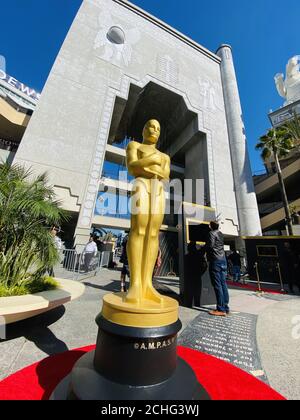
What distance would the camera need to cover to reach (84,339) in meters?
2.91

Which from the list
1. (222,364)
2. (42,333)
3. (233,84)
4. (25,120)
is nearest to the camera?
(222,364)

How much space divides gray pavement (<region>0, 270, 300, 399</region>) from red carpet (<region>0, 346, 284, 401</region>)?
0.22 metres

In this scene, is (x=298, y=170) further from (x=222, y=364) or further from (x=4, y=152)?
(x=4, y=152)

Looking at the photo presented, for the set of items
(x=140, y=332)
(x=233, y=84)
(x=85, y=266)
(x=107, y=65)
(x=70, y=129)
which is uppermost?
(x=233, y=84)

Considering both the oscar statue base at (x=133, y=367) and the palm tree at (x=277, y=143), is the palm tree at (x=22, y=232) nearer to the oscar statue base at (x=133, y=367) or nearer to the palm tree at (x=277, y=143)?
the oscar statue base at (x=133, y=367)

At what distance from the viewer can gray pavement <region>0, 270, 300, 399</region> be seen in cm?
215

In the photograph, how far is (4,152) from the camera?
47.1ft

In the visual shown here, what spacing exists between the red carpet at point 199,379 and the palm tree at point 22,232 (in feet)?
6.98

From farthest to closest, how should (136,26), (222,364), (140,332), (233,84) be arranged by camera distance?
1. (233,84)
2. (136,26)
3. (222,364)
4. (140,332)

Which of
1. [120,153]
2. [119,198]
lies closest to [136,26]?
[120,153]

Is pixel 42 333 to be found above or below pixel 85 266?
below

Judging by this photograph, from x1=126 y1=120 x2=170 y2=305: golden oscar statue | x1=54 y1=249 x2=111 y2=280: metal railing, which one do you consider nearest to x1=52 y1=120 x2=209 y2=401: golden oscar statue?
x1=126 y1=120 x2=170 y2=305: golden oscar statue

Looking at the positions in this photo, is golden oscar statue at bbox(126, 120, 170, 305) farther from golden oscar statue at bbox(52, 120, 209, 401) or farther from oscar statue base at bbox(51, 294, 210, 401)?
oscar statue base at bbox(51, 294, 210, 401)

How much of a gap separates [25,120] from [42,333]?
18880mm
